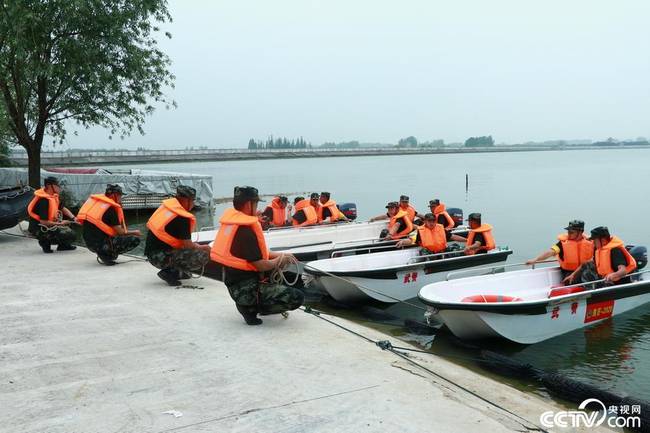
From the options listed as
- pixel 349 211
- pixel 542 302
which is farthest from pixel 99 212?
pixel 349 211

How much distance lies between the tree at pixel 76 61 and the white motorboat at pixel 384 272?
10.1 m

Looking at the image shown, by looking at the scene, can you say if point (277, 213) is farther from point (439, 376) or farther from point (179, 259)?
point (439, 376)

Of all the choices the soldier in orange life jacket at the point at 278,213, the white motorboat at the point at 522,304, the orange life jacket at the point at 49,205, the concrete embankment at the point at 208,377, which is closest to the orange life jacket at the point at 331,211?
the soldier in orange life jacket at the point at 278,213

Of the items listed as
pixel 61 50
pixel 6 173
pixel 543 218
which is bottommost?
pixel 543 218

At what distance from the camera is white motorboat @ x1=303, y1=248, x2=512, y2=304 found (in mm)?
10742

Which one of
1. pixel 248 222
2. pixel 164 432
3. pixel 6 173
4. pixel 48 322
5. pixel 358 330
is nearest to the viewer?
pixel 164 432

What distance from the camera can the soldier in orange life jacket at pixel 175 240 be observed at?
8.07 meters

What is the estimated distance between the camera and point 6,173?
28.0 metres

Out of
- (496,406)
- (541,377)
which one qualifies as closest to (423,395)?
(496,406)

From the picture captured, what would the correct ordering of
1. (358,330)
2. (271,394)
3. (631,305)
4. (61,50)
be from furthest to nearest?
1. (61,50)
2. (631,305)
3. (358,330)
4. (271,394)

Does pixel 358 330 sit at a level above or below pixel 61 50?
below

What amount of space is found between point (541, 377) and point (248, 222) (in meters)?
3.98

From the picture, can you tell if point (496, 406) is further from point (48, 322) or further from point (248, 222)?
point (48, 322)

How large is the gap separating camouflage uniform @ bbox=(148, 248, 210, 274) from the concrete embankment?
2.53 ft
